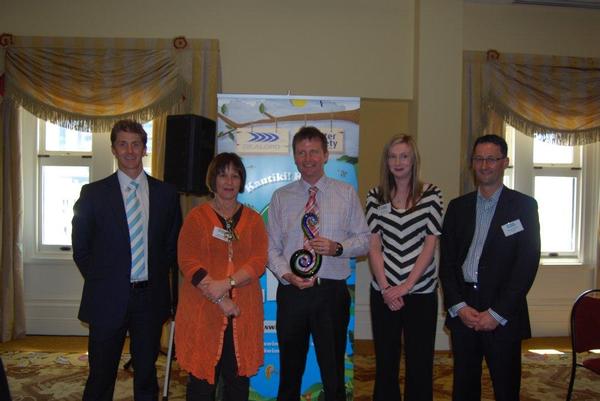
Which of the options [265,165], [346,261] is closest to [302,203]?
[346,261]

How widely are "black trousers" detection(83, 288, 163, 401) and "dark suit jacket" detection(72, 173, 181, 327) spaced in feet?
0.12

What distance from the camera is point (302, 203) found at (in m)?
2.47

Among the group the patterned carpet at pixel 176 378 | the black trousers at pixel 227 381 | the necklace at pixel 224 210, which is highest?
the necklace at pixel 224 210

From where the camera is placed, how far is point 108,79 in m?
4.33

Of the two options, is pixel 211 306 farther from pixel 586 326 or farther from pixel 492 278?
pixel 586 326

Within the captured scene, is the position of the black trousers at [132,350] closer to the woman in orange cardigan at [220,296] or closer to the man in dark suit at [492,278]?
the woman in orange cardigan at [220,296]

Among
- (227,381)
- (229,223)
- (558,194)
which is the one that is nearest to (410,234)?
(229,223)

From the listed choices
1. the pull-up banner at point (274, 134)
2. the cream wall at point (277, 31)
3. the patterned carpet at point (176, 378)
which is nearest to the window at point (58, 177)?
the cream wall at point (277, 31)

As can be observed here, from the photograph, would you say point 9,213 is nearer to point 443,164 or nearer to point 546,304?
point 443,164

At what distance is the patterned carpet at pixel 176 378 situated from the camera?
335 centimetres

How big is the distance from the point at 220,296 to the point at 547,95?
3898 mm

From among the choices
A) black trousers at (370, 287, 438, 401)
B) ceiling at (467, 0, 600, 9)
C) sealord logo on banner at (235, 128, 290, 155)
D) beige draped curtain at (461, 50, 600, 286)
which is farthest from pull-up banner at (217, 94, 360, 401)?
ceiling at (467, 0, 600, 9)

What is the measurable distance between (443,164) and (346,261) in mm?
2331

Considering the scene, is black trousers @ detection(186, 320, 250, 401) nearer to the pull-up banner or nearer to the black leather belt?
the black leather belt
